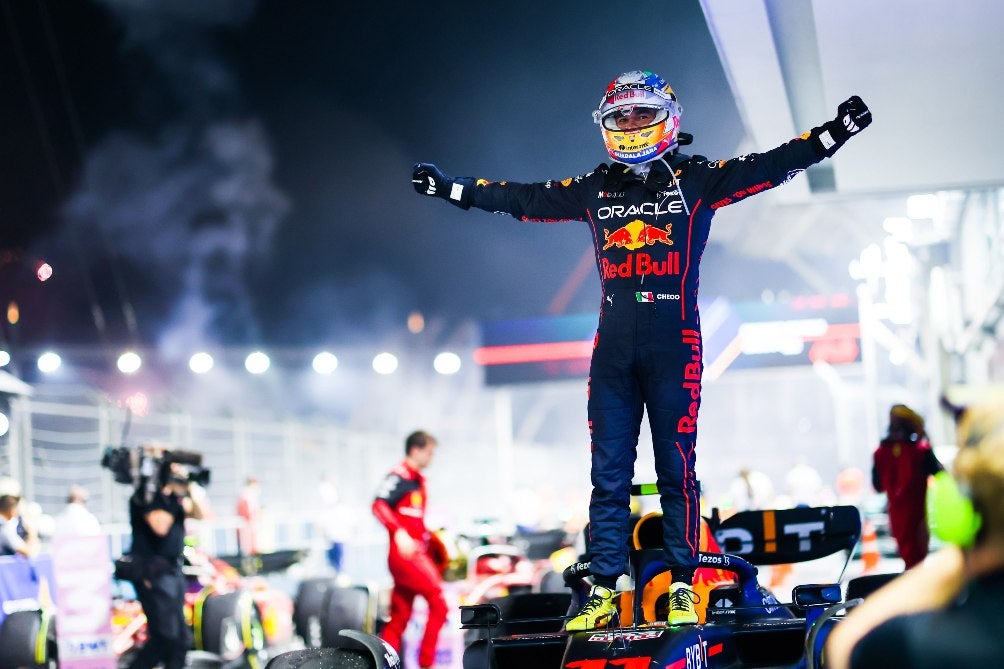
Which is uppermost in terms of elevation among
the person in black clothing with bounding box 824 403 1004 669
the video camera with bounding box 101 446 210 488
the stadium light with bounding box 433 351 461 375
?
the stadium light with bounding box 433 351 461 375

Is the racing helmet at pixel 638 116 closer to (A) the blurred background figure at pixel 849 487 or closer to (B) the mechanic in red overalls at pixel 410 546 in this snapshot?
(B) the mechanic in red overalls at pixel 410 546

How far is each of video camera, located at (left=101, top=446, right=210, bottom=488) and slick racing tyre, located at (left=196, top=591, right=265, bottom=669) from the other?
827 mm

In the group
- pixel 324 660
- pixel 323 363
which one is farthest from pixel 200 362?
pixel 324 660

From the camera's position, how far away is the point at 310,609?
850 cm

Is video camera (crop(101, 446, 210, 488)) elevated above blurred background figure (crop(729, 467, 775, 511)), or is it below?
above

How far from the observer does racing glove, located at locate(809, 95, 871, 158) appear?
3635 mm

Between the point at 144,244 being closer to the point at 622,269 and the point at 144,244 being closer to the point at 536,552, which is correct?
the point at 536,552

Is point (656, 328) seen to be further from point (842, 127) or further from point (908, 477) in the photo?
point (908, 477)

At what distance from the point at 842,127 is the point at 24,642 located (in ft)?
18.4

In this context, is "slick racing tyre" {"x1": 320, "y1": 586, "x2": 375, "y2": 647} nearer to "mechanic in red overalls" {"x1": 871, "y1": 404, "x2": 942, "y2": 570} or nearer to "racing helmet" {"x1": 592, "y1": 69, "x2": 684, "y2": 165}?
"mechanic in red overalls" {"x1": 871, "y1": 404, "x2": 942, "y2": 570}

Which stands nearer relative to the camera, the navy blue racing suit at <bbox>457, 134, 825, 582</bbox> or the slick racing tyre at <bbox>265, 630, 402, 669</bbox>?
the slick racing tyre at <bbox>265, 630, 402, 669</bbox>

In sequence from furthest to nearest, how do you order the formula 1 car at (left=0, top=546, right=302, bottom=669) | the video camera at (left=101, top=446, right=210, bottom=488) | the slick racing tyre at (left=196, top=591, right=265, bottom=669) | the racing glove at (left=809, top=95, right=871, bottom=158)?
the slick racing tyre at (left=196, top=591, right=265, bottom=669) < the video camera at (left=101, top=446, right=210, bottom=488) < the formula 1 car at (left=0, top=546, right=302, bottom=669) < the racing glove at (left=809, top=95, right=871, bottom=158)

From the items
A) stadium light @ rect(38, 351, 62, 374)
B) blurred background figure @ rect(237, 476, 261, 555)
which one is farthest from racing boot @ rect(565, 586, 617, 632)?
stadium light @ rect(38, 351, 62, 374)

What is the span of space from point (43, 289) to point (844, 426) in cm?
1265
